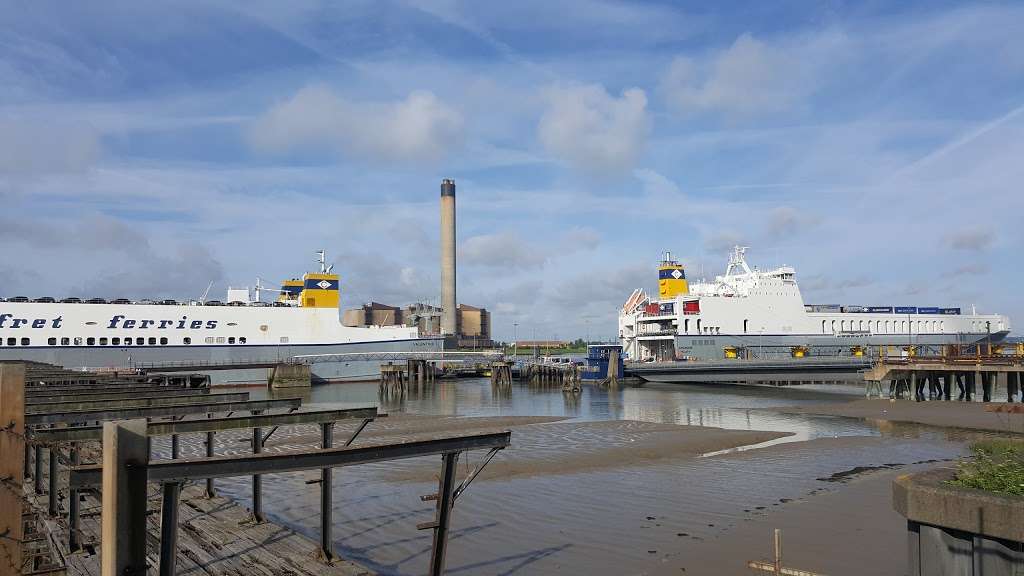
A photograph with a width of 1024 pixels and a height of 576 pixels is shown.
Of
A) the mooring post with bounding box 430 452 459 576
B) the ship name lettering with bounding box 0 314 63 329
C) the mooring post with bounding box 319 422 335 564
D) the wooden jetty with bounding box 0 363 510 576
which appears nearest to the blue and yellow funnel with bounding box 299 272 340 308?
the ship name lettering with bounding box 0 314 63 329

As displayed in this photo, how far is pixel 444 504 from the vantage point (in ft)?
21.2

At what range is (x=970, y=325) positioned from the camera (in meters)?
63.9

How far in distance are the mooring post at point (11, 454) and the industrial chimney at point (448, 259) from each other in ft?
229

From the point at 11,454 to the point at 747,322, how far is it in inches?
2085

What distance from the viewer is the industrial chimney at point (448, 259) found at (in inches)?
2950

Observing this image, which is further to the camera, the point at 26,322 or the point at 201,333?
the point at 201,333

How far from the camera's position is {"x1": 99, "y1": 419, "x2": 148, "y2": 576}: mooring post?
342 cm

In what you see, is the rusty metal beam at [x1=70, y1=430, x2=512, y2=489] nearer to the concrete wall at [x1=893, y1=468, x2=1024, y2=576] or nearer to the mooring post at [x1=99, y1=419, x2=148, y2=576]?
the mooring post at [x1=99, y1=419, x2=148, y2=576]

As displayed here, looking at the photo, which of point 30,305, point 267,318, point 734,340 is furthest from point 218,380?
point 734,340

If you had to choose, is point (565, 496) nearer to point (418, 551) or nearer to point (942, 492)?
point (418, 551)

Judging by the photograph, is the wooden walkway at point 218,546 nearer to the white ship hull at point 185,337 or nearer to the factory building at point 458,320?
the white ship hull at point 185,337

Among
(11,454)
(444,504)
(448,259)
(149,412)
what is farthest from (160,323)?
(11,454)

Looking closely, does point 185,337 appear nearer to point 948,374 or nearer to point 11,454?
point 948,374

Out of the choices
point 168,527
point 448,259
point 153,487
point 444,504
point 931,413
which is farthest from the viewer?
point 448,259
